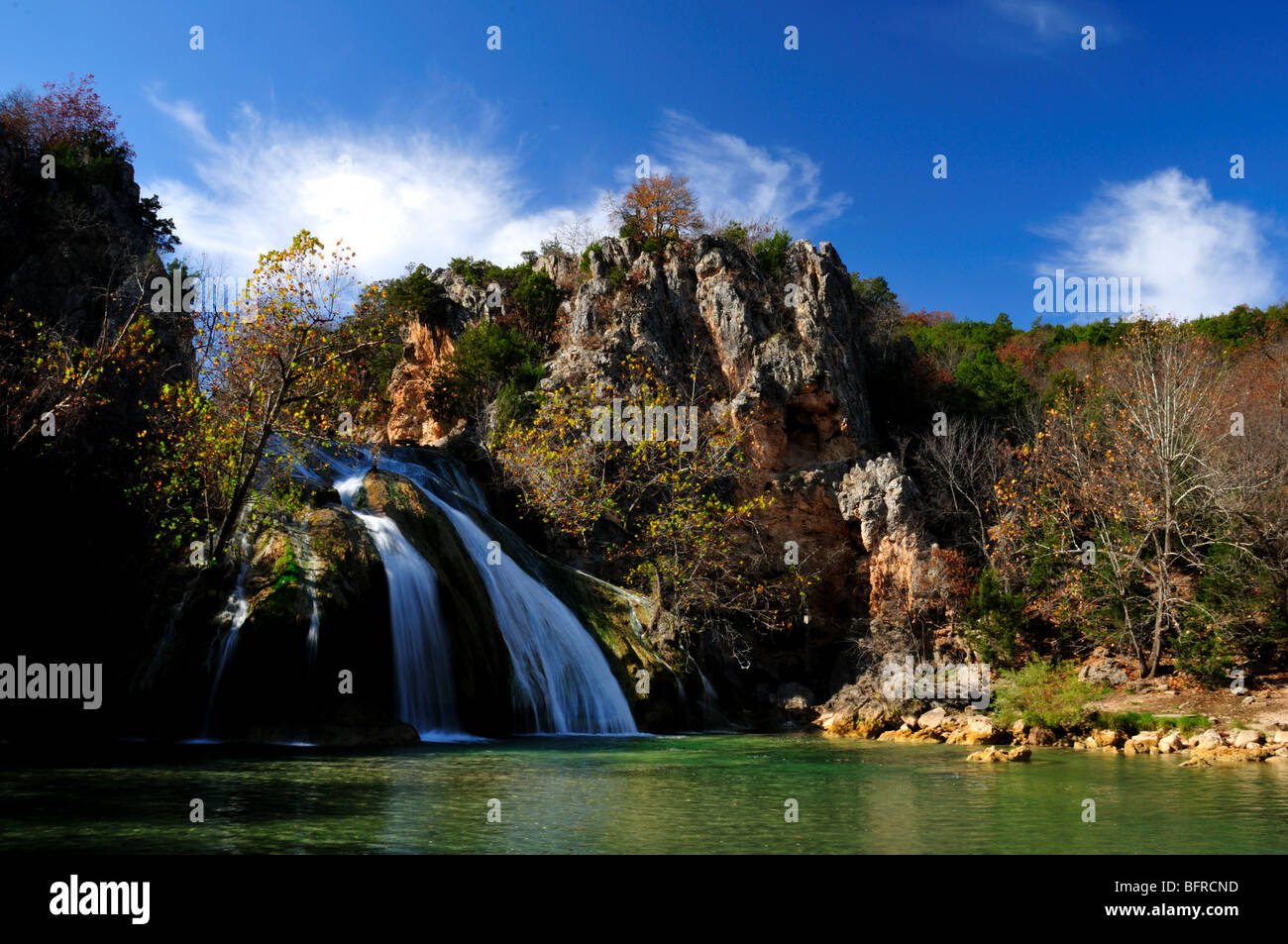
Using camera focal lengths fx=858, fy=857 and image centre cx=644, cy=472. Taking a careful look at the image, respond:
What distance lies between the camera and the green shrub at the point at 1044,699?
2106cm

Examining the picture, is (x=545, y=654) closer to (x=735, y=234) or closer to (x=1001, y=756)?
(x=1001, y=756)

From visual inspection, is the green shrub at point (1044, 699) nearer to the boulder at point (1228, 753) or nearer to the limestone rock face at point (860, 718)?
the boulder at point (1228, 753)

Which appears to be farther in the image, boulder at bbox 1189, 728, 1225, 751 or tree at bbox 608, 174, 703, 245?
tree at bbox 608, 174, 703, 245

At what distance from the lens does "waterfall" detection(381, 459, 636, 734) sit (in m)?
22.0

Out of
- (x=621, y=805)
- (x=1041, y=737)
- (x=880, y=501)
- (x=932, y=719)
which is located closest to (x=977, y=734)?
(x=1041, y=737)

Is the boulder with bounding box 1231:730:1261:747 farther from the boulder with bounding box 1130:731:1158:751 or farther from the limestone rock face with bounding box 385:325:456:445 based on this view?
the limestone rock face with bounding box 385:325:456:445

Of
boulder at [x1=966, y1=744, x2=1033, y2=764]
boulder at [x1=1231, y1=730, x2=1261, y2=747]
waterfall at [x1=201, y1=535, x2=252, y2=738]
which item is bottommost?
boulder at [x1=1231, y1=730, x2=1261, y2=747]

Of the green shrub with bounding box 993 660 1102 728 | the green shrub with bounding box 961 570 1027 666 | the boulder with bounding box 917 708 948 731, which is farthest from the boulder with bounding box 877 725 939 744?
the green shrub with bounding box 961 570 1027 666

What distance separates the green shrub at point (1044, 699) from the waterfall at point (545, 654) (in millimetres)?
Result: 9961

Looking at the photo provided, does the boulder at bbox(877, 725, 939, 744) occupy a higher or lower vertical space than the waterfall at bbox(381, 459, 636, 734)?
lower

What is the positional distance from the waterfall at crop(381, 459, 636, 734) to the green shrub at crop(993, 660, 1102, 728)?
9961 mm

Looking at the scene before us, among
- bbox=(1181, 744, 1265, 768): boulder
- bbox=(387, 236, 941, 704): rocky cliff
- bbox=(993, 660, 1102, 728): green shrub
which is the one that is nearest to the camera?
bbox=(1181, 744, 1265, 768): boulder

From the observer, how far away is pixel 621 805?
1066 centimetres

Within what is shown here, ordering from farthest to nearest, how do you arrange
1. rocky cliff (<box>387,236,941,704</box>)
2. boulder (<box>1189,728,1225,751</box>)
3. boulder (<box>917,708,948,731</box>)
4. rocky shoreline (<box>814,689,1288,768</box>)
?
rocky cliff (<box>387,236,941,704</box>), boulder (<box>917,708,948,731</box>), boulder (<box>1189,728,1225,751</box>), rocky shoreline (<box>814,689,1288,768</box>)
